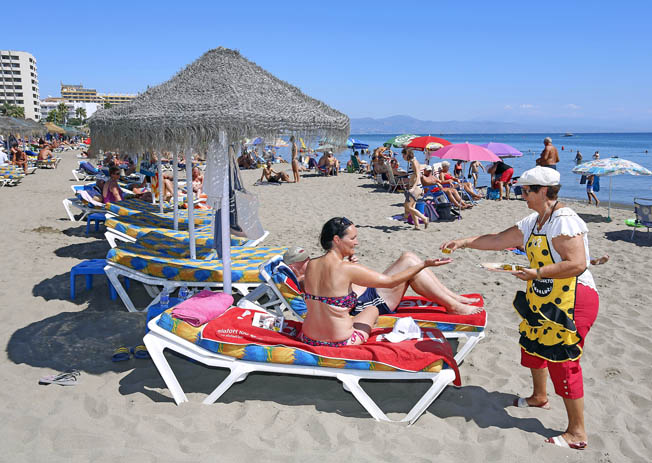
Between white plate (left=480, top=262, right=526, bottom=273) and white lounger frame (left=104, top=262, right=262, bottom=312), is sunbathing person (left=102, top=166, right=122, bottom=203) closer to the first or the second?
white lounger frame (left=104, top=262, right=262, bottom=312)

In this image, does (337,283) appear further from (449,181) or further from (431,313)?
(449,181)

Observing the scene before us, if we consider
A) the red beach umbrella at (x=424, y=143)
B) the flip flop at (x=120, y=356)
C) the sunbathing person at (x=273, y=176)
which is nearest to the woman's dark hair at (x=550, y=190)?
the flip flop at (x=120, y=356)

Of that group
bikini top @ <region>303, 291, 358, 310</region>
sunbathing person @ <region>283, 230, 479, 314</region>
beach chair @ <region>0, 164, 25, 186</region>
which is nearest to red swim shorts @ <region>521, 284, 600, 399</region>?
sunbathing person @ <region>283, 230, 479, 314</region>

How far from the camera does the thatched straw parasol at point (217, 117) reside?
4.16m

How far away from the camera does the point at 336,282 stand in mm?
3275

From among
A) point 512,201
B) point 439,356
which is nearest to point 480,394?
point 439,356

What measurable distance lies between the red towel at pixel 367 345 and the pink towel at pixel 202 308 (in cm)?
9

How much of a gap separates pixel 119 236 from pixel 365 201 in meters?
7.92

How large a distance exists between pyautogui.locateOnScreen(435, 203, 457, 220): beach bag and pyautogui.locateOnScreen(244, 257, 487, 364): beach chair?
21.2 feet

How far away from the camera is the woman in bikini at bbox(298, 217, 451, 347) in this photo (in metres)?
3.27

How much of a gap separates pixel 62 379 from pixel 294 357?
1863 mm

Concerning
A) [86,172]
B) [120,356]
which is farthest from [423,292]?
[86,172]

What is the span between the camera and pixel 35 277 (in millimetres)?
6332

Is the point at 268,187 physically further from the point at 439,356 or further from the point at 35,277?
the point at 439,356
